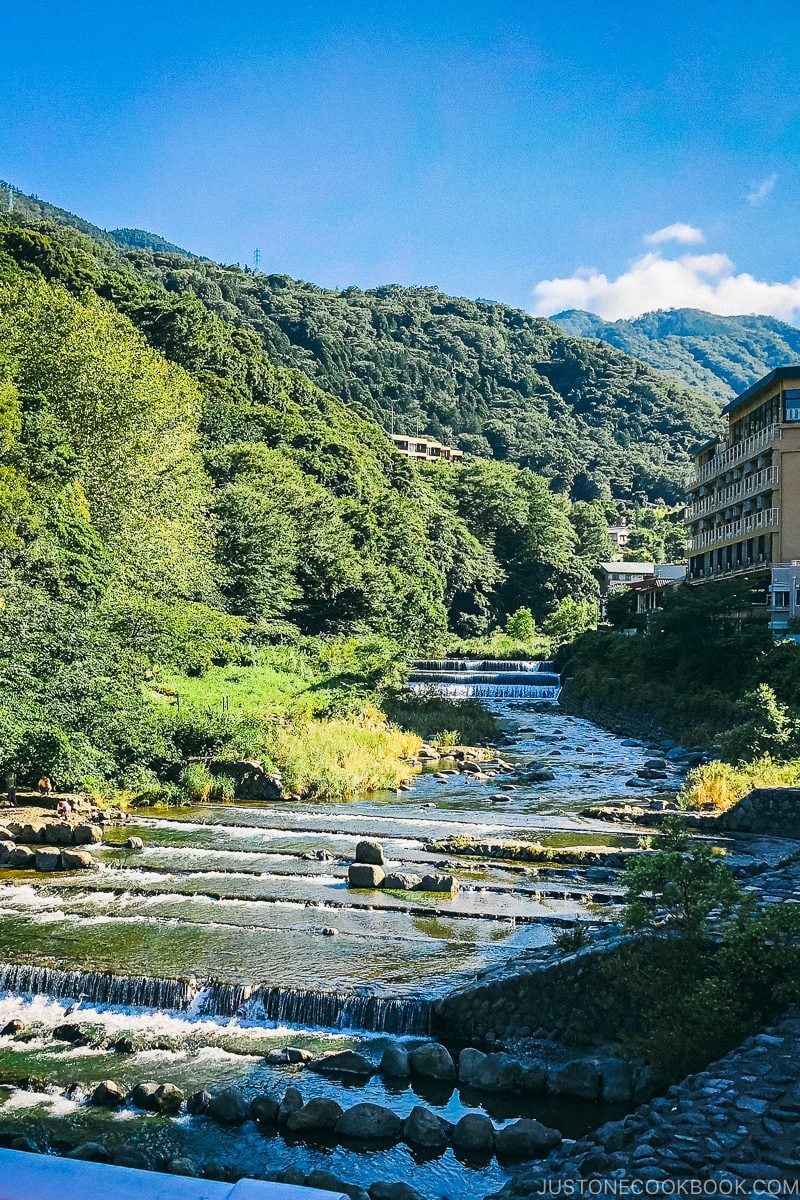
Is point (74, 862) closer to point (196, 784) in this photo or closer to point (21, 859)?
point (21, 859)

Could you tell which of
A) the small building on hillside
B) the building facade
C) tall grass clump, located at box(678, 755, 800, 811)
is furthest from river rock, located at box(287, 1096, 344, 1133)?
the small building on hillside

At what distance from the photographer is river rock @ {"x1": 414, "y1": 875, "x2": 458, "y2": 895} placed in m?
16.0

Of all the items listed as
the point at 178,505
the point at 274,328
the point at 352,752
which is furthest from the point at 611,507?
the point at 352,752

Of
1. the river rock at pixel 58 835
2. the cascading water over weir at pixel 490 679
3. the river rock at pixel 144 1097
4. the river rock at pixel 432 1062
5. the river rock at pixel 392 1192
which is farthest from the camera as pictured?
the cascading water over weir at pixel 490 679

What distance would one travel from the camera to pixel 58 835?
18844mm

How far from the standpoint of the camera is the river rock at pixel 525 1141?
340 inches

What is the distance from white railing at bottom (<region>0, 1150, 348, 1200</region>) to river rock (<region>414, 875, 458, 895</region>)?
40.5ft

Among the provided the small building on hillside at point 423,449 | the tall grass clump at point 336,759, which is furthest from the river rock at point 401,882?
the small building on hillside at point 423,449

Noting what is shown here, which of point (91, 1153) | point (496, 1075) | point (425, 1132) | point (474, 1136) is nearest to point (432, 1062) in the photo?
point (496, 1075)

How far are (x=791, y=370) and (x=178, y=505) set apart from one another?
98.6 feet

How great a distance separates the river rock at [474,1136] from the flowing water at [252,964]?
16cm

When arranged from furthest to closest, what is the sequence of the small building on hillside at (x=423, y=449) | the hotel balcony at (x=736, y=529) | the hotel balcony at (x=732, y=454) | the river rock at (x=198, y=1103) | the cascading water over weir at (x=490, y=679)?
the small building on hillside at (x=423, y=449)
the cascading water over weir at (x=490, y=679)
the hotel balcony at (x=732, y=454)
the hotel balcony at (x=736, y=529)
the river rock at (x=198, y=1103)

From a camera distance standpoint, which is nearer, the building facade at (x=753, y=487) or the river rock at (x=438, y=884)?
the river rock at (x=438, y=884)

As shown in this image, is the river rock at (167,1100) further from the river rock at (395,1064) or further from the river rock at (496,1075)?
the river rock at (496,1075)
